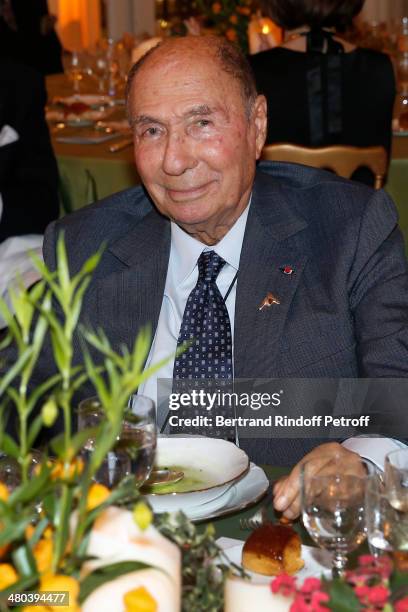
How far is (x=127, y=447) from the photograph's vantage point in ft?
4.83

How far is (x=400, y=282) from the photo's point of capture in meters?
2.24

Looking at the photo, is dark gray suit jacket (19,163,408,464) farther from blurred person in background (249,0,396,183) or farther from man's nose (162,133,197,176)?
blurred person in background (249,0,396,183)

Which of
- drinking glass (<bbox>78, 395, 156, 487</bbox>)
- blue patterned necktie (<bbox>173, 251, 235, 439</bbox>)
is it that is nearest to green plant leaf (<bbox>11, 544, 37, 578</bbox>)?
drinking glass (<bbox>78, 395, 156, 487</bbox>)

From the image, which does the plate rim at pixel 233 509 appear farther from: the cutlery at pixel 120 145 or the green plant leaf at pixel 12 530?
the cutlery at pixel 120 145

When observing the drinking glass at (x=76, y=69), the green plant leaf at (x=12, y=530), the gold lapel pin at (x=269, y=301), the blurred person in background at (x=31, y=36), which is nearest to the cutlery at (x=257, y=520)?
the gold lapel pin at (x=269, y=301)

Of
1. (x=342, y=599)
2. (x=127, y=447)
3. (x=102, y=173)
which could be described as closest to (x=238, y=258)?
(x=127, y=447)

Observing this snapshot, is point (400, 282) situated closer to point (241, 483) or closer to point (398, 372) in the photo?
point (398, 372)

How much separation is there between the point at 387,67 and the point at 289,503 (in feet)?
9.73

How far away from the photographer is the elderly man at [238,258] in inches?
88.0

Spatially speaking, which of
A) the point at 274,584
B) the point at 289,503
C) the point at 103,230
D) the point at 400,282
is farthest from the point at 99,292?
the point at 274,584

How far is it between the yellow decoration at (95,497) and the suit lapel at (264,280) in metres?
1.23

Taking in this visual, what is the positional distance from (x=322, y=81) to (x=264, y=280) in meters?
2.10

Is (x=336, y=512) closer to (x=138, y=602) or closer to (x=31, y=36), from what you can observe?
(x=138, y=602)

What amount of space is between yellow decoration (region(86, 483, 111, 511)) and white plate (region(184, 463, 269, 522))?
643 millimetres
